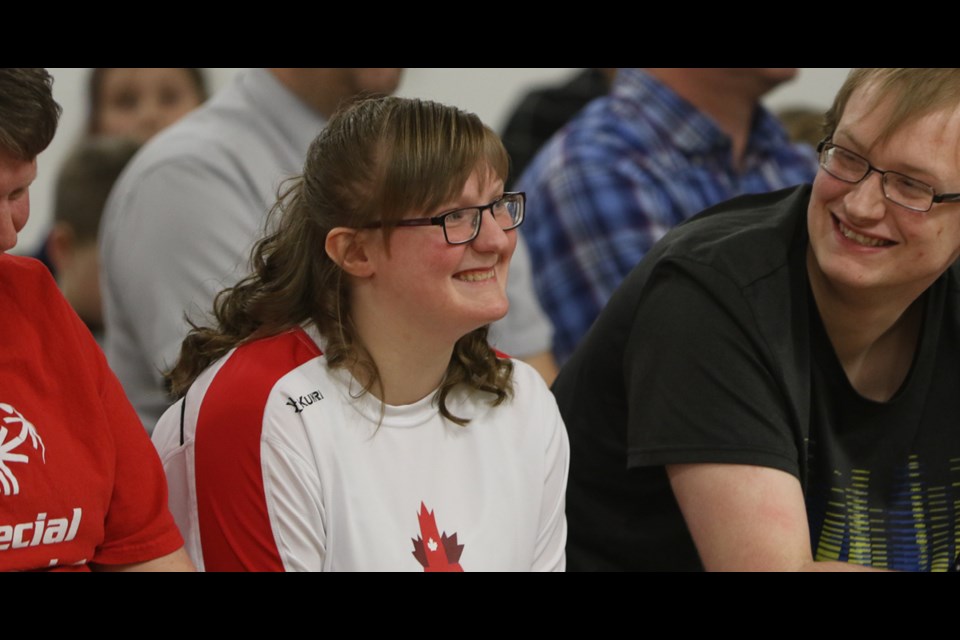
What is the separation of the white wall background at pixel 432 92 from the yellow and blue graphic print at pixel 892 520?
1995 mm

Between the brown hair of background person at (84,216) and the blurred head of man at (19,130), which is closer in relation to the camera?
the blurred head of man at (19,130)

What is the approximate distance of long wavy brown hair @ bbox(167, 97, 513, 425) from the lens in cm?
171

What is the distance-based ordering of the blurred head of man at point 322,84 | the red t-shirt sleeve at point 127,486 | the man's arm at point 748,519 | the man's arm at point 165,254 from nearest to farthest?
1. the red t-shirt sleeve at point 127,486
2. the man's arm at point 748,519
3. the man's arm at point 165,254
4. the blurred head of man at point 322,84

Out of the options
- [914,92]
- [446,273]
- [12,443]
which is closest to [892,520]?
[914,92]

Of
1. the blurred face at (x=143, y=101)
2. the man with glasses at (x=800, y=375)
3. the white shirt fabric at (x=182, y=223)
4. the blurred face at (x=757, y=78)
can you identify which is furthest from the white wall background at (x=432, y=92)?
the man with glasses at (x=800, y=375)

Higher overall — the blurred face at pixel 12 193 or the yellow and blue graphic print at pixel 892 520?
the blurred face at pixel 12 193

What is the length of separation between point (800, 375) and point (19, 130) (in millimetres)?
1089

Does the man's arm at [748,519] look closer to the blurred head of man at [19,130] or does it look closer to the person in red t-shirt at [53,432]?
the person in red t-shirt at [53,432]

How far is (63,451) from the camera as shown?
1496 millimetres

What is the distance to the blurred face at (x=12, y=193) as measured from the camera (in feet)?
4.66

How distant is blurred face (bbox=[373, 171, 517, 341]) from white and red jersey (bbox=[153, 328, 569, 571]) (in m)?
0.13

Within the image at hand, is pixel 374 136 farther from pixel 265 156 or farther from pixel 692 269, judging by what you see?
pixel 265 156

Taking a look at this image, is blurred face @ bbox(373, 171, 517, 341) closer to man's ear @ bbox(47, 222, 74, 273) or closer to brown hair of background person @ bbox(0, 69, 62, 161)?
brown hair of background person @ bbox(0, 69, 62, 161)


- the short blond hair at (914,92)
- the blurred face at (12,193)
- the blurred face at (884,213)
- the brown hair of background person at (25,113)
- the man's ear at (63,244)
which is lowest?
the blurred face at (884,213)
